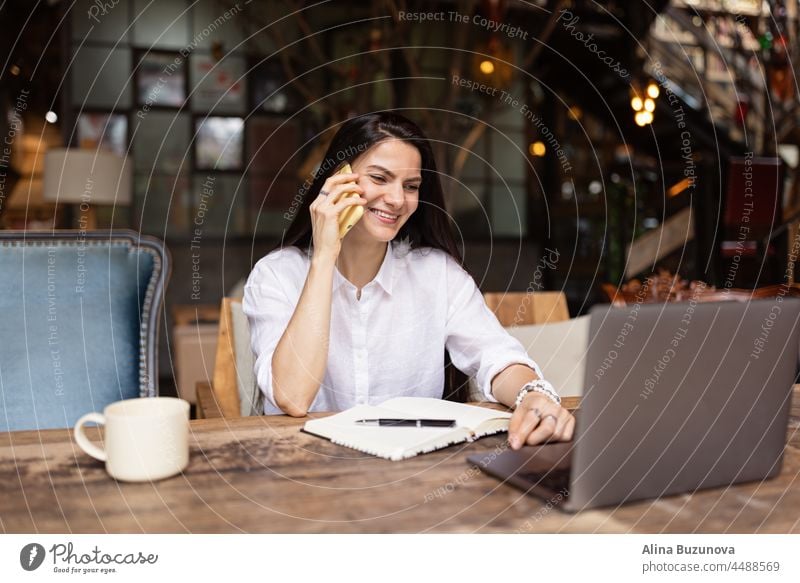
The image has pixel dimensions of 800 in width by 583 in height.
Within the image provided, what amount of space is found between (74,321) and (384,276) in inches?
23.5

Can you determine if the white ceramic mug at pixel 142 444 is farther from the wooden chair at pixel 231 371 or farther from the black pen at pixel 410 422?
the wooden chair at pixel 231 371

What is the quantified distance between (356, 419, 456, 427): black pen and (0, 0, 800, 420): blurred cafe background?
2971mm

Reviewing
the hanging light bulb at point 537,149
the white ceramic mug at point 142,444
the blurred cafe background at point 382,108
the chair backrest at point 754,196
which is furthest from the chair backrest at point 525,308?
the hanging light bulb at point 537,149

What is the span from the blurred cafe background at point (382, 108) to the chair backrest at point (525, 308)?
212 cm

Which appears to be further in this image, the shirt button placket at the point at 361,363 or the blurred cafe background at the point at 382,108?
the blurred cafe background at the point at 382,108

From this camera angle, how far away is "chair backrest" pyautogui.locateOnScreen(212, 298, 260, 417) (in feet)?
5.31

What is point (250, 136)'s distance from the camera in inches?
189

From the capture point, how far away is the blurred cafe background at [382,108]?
4.14m

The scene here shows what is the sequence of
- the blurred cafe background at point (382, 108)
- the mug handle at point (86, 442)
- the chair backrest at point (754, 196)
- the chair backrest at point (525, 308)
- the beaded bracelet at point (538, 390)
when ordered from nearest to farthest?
the mug handle at point (86, 442) < the beaded bracelet at point (538, 390) < the chair backrest at point (525, 308) < the chair backrest at point (754, 196) < the blurred cafe background at point (382, 108)

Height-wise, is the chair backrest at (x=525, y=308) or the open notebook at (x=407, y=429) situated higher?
the chair backrest at (x=525, y=308)

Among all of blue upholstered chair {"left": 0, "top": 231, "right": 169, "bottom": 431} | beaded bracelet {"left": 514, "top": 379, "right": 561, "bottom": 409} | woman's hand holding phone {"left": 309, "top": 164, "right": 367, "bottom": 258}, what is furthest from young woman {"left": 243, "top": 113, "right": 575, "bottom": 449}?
blue upholstered chair {"left": 0, "top": 231, "right": 169, "bottom": 431}

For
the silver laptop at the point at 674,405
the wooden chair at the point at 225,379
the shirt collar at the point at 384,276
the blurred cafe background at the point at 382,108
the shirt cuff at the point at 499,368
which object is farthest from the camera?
the blurred cafe background at the point at 382,108
